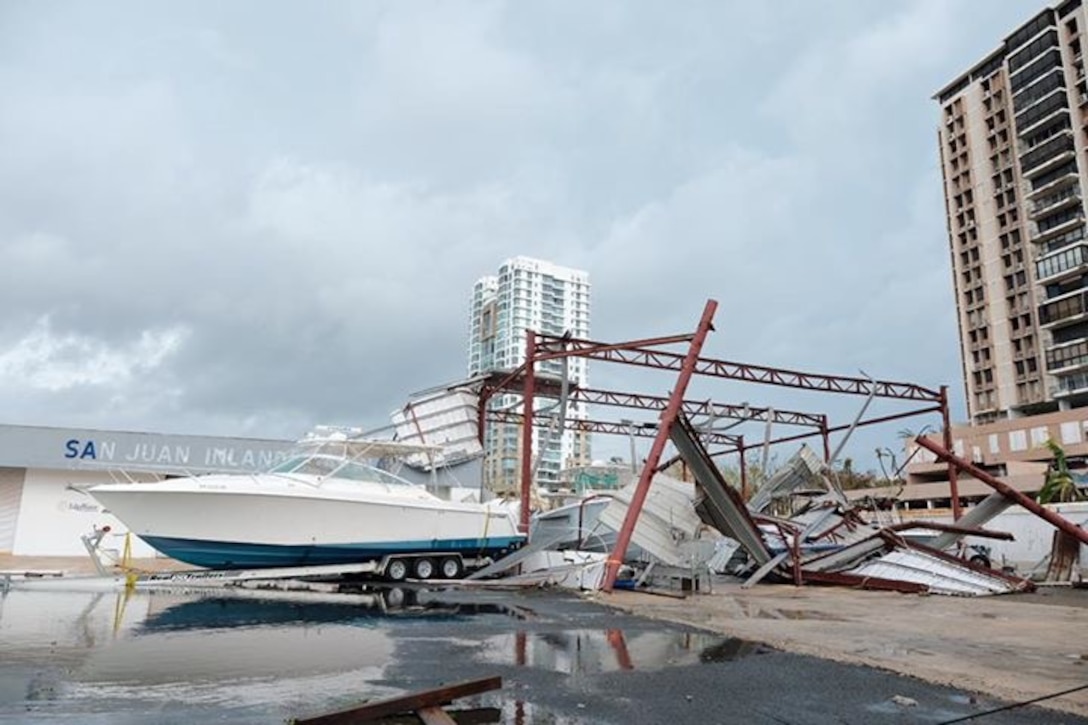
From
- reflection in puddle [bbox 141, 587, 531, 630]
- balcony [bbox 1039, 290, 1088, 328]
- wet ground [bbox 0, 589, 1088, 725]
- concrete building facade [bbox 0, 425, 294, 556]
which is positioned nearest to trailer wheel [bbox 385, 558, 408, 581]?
reflection in puddle [bbox 141, 587, 531, 630]

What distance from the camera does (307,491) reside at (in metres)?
14.7

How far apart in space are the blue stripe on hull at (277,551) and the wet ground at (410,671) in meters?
3.53

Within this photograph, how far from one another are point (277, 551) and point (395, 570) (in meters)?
2.62

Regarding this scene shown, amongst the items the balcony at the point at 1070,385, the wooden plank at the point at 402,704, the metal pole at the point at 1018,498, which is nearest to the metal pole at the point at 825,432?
the metal pole at the point at 1018,498

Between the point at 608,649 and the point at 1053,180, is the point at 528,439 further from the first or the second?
the point at 1053,180

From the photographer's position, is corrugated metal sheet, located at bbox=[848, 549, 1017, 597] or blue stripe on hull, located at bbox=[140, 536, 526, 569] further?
corrugated metal sheet, located at bbox=[848, 549, 1017, 597]

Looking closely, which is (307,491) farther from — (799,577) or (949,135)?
(949,135)

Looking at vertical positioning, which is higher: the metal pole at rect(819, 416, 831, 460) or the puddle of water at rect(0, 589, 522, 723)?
the metal pole at rect(819, 416, 831, 460)

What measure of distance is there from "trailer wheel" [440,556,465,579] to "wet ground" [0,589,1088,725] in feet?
21.3

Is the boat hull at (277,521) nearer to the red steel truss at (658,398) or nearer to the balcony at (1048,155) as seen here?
the red steel truss at (658,398)

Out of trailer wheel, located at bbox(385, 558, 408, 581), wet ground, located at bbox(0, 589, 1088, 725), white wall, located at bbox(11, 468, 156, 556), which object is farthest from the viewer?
white wall, located at bbox(11, 468, 156, 556)

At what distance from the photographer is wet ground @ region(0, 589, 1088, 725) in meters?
4.93

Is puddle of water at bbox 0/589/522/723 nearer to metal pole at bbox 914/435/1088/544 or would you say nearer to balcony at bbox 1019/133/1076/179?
metal pole at bbox 914/435/1088/544

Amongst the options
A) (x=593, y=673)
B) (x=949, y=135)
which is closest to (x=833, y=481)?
(x=593, y=673)
